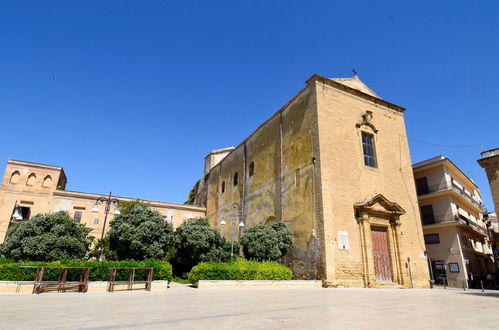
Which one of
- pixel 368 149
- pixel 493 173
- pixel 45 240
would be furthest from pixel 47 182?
pixel 493 173

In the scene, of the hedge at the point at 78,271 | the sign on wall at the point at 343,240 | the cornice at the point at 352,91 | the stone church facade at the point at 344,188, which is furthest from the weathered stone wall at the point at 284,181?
the hedge at the point at 78,271

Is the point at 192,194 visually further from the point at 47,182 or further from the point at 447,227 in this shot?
the point at 447,227

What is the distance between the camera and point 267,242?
612 inches

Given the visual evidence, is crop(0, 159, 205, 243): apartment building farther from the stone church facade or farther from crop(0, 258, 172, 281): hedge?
crop(0, 258, 172, 281): hedge

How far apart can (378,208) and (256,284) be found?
804 centimetres

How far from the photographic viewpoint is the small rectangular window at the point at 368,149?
17.6 m

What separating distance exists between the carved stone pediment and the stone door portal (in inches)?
32.8

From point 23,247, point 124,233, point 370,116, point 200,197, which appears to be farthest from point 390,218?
point 200,197

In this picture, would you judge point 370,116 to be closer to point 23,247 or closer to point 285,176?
point 285,176

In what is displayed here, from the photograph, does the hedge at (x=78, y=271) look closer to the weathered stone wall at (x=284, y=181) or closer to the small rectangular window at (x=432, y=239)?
the weathered stone wall at (x=284, y=181)

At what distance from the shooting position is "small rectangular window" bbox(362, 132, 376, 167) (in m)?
17.6

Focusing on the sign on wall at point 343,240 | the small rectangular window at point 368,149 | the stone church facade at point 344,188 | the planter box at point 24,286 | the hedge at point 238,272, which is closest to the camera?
the planter box at point 24,286

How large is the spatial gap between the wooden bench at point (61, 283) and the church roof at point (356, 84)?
16335mm

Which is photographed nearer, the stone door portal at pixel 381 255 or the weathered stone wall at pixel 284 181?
the stone door portal at pixel 381 255
